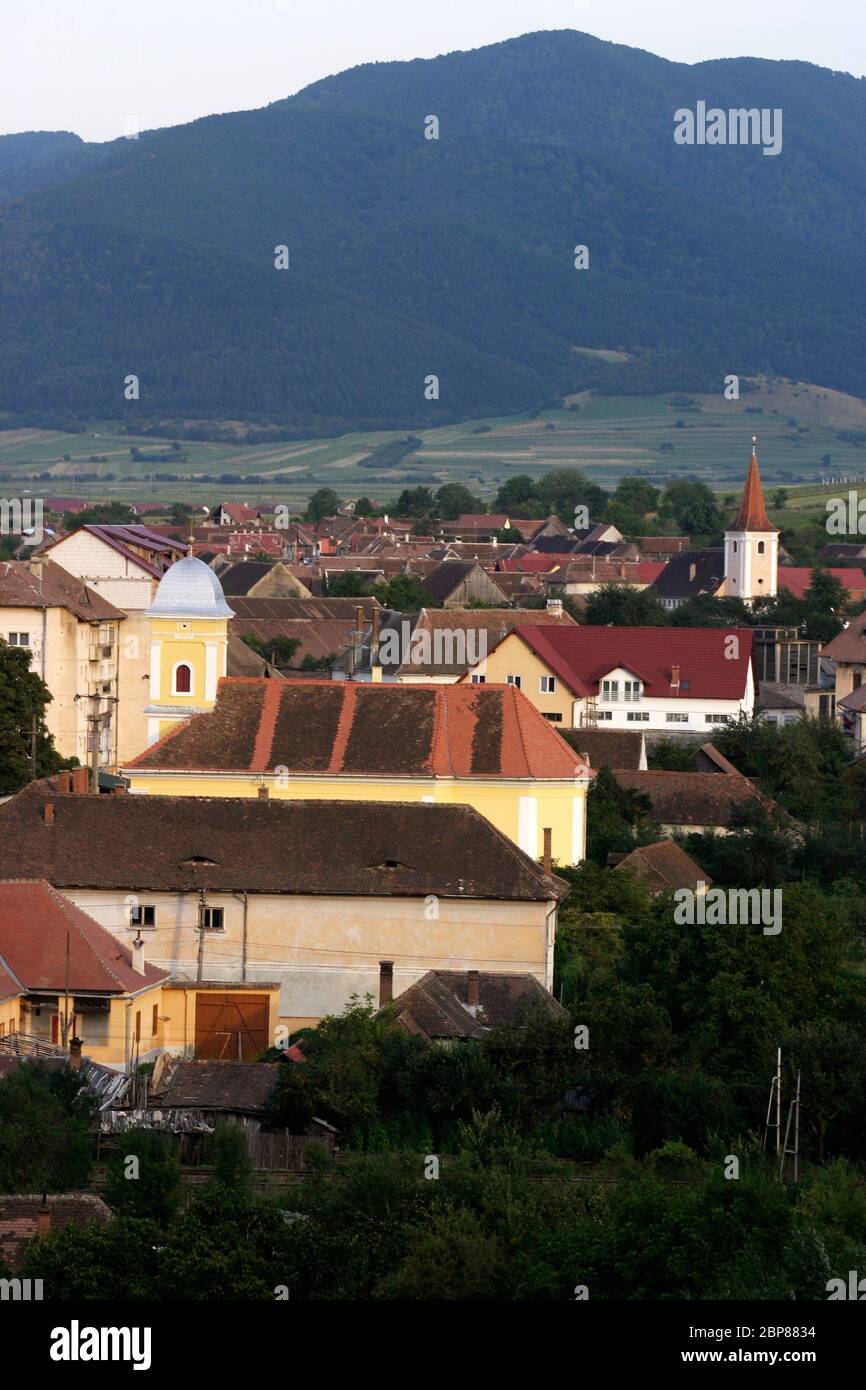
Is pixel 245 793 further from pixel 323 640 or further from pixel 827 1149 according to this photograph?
pixel 323 640

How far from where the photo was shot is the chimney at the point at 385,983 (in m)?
35.4

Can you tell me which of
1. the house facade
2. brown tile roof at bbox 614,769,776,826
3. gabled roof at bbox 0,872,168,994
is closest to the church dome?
brown tile roof at bbox 614,769,776,826

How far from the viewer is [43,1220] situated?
80.5ft

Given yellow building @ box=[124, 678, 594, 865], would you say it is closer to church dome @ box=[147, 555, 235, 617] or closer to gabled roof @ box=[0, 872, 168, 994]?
church dome @ box=[147, 555, 235, 617]

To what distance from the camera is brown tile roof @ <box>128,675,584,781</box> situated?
42438mm

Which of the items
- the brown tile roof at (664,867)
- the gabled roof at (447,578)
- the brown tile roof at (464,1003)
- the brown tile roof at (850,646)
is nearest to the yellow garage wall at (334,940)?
the brown tile roof at (464,1003)

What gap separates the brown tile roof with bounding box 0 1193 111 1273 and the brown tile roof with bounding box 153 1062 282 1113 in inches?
212

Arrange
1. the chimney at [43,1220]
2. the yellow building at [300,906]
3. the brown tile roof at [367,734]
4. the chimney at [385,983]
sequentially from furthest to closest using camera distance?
the brown tile roof at [367,734] → the yellow building at [300,906] → the chimney at [385,983] → the chimney at [43,1220]

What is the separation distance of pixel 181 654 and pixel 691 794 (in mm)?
12808

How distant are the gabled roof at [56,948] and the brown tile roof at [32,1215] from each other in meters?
7.60

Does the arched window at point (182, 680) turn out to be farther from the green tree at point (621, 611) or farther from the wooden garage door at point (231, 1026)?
the green tree at point (621, 611)

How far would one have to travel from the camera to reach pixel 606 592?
9456 centimetres
